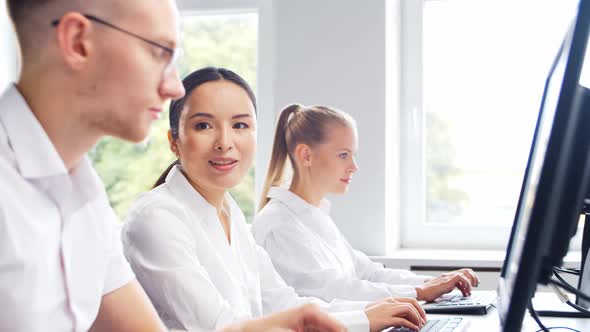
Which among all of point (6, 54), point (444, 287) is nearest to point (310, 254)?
point (444, 287)

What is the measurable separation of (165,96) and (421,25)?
279cm

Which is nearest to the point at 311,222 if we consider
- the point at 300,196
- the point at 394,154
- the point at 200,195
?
the point at 300,196

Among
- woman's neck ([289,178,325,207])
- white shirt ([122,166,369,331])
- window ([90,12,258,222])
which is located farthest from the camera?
window ([90,12,258,222])

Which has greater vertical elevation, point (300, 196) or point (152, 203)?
point (152, 203)

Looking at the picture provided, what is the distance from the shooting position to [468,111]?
11.7 ft

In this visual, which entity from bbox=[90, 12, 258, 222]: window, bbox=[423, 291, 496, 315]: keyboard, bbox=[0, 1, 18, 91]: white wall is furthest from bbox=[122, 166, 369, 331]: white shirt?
bbox=[0, 1, 18, 91]: white wall

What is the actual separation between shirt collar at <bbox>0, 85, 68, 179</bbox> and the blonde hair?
1.63 metres

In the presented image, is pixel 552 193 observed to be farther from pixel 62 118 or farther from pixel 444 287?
pixel 444 287

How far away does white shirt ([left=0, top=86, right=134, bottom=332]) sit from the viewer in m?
0.87

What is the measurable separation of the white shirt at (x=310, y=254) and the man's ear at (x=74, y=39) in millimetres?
1418

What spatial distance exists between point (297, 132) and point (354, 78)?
74cm

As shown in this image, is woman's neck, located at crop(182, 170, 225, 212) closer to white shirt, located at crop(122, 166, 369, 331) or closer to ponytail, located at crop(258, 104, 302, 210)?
white shirt, located at crop(122, 166, 369, 331)

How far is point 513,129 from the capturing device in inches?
139

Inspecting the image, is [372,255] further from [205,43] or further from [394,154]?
[205,43]
